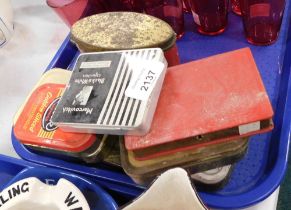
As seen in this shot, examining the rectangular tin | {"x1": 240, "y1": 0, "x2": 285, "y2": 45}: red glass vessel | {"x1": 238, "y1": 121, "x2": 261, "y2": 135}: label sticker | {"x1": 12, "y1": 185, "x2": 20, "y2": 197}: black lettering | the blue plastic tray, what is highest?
the rectangular tin

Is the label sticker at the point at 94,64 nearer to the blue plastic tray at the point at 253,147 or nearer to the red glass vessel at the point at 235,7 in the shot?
the blue plastic tray at the point at 253,147

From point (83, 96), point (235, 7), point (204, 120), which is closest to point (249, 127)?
point (204, 120)

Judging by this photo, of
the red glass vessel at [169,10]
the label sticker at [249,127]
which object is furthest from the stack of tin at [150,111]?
the red glass vessel at [169,10]

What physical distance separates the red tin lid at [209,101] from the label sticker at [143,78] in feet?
0.06

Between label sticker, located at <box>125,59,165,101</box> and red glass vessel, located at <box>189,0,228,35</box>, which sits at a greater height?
label sticker, located at <box>125,59,165,101</box>

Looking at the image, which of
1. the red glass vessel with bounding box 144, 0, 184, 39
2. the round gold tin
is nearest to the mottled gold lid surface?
the round gold tin

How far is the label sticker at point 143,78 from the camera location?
0.35 meters

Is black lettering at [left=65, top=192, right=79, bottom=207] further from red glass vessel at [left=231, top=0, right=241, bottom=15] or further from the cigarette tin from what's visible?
red glass vessel at [left=231, top=0, right=241, bottom=15]

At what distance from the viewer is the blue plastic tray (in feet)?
1.22

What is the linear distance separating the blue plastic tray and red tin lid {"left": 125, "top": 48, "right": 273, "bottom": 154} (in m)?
0.07

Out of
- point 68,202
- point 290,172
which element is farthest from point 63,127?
point 290,172

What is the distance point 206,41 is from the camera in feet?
1.71

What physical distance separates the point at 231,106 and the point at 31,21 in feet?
1.53

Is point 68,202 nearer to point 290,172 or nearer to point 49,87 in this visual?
point 49,87
